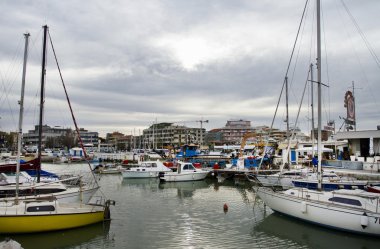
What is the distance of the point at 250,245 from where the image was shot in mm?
18188

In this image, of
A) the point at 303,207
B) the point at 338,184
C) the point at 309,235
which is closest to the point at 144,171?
the point at 338,184

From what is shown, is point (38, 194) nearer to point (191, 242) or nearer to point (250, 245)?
point (191, 242)

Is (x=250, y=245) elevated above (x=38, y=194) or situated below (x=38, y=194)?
below

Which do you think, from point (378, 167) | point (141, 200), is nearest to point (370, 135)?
point (378, 167)

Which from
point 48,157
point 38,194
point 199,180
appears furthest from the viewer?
point 48,157

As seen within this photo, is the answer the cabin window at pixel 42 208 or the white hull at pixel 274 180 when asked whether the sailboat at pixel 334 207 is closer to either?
the white hull at pixel 274 180

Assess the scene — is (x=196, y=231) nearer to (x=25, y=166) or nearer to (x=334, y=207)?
(x=334, y=207)

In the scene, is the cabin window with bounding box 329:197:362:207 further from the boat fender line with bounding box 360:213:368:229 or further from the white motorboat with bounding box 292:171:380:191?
the white motorboat with bounding box 292:171:380:191

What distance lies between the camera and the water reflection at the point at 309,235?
58.5ft

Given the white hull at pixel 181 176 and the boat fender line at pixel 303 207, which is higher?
the boat fender line at pixel 303 207

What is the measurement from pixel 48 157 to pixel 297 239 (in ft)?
373

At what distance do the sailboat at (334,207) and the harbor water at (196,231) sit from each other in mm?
643

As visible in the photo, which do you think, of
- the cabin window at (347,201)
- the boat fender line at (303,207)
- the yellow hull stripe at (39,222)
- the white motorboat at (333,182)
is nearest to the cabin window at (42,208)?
the yellow hull stripe at (39,222)

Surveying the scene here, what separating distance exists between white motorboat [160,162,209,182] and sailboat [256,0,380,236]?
25168mm
